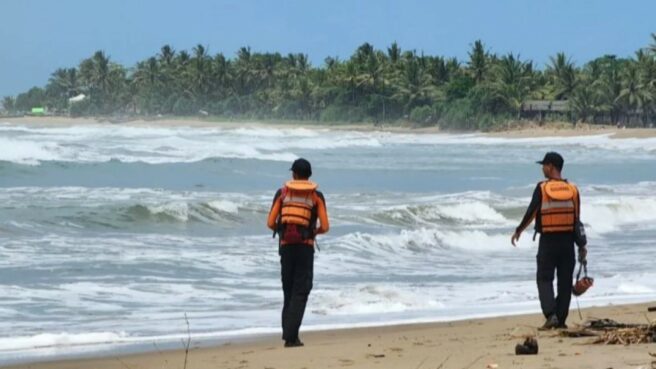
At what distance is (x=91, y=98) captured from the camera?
147875 mm

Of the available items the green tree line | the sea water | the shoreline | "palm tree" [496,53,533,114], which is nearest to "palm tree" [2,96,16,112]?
the green tree line

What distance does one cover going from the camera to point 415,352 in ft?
26.0

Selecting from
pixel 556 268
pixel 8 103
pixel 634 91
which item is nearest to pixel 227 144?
pixel 634 91

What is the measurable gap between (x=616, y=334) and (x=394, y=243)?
11.1 m

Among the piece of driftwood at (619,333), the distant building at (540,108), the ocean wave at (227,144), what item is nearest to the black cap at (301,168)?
the piece of driftwood at (619,333)

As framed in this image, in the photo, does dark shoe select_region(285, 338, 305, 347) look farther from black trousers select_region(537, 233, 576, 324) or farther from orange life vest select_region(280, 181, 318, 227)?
black trousers select_region(537, 233, 576, 324)

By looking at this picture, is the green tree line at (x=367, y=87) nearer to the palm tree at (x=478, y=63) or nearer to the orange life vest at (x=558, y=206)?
the palm tree at (x=478, y=63)

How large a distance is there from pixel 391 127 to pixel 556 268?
309 feet

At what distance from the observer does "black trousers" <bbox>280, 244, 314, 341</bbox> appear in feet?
27.6

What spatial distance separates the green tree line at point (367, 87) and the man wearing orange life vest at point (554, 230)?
8089cm

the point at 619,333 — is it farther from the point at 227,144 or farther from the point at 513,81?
the point at 513,81

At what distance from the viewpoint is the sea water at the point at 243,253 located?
1109cm

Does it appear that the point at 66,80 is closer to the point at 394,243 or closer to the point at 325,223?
the point at 394,243

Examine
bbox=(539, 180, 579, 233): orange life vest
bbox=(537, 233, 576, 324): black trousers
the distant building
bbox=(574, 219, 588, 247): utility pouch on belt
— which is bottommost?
bbox=(537, 233, 576, 324): black trousers
